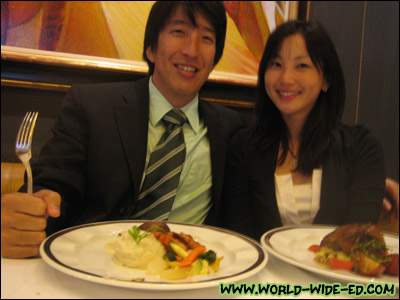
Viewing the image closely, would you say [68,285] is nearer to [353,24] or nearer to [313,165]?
[313,165]

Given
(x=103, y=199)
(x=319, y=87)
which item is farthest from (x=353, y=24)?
(x=103, y=199)

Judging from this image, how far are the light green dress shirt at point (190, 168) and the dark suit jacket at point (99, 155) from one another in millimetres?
29

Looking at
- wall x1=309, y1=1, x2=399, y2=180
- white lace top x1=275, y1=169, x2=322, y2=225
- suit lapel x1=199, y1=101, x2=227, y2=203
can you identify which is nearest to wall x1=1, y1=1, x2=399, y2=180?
wall x1=309, y1=1, x2=399, y2=180

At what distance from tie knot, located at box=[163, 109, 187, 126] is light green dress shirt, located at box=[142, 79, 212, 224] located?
0.5 inches

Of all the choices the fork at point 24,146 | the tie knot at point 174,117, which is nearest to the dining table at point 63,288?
Result: the fork at point 24,146

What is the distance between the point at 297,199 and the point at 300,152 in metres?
0.15

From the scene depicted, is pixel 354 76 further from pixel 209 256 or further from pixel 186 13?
pixel 209 256

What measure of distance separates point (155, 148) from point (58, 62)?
1.79 feet

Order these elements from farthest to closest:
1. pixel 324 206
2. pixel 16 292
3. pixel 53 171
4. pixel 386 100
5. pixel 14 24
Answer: pixel 386 100 < pixel 14 24 < pixel 324 206 < pixel 53 171 < pixel 16 292

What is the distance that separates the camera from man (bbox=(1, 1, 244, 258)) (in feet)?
2.56

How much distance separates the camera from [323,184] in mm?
846

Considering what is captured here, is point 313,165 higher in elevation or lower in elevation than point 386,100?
lower

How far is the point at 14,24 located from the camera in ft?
3.43

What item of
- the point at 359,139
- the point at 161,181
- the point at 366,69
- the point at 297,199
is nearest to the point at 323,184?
the point at 297,199
